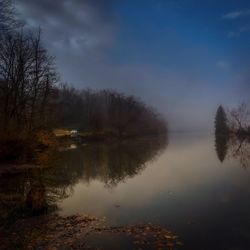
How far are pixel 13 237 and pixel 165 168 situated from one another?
52.7 ft

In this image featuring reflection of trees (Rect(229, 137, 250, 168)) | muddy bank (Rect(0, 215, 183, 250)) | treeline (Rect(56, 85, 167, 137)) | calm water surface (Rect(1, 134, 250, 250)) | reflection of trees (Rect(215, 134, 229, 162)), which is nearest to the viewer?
muddy bank (Rect(0, 215, 183, 250))

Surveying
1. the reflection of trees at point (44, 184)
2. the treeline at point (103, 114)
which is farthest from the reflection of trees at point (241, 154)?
the treeline at point (103, 114)

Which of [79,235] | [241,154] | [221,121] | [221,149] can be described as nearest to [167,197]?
[79,235]

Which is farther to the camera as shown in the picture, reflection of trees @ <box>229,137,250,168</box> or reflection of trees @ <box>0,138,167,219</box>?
reflection of trees @ <box>229,137,250,168</box>

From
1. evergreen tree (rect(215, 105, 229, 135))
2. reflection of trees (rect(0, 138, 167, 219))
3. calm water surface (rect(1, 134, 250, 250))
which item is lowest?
calm water surface (rect(1, 134, 250, 250))

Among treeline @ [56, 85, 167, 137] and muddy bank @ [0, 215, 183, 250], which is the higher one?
treeline @ [56, 85, 167, 137]

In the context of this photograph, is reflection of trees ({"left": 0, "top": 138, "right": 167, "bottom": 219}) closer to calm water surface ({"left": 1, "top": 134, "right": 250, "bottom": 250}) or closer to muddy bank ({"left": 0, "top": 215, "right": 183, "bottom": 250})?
calm water surface ({"left": 1, "top": 134, "right": 250, "bottom": 250})

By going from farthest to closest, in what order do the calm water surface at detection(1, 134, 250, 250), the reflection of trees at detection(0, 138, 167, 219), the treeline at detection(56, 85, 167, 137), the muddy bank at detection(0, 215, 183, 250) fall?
the treeline at detection(56, 85, 167, 137) → the reflection of trees at detection(0, 138, 167, 219) → the calm water surface at detection(1, 134, 250, 250) → the muddy bank at detection(0, 215, 183, 250)

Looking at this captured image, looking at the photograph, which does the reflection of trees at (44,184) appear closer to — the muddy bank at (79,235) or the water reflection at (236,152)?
the muddy bank at (79,235)

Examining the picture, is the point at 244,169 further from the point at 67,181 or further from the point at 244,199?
the point at 67,181

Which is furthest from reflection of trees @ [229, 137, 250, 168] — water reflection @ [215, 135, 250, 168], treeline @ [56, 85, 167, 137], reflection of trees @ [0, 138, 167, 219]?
treeline @ [56, 85, 167, 137]

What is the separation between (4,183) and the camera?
16.7 meters

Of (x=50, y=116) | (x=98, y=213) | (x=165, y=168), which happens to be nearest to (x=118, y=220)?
(x=98, y=213)

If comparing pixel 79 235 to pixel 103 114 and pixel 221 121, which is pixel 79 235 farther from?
pixel 221 121
